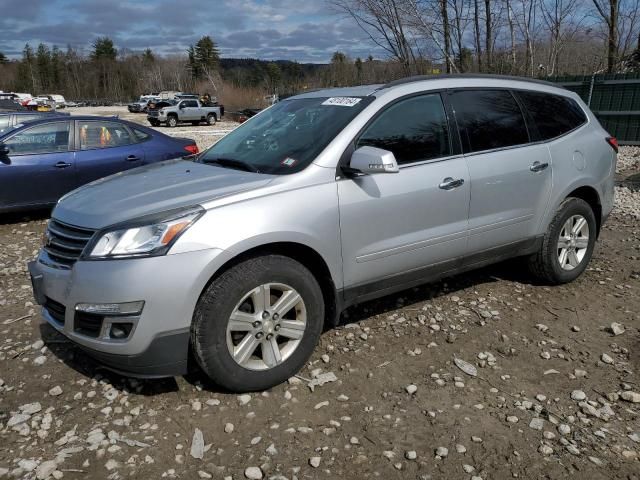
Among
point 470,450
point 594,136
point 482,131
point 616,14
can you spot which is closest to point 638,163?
point 616,14

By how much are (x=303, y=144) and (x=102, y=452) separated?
2107mm

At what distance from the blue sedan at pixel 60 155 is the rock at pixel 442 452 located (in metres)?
6.20

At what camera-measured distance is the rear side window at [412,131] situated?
3496mm

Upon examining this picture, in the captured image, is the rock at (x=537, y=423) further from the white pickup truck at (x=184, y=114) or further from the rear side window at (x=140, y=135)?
the white pickup truck at (x=184, y=114)

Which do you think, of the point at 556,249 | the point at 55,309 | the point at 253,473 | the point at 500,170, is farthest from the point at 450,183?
the point at 55,309

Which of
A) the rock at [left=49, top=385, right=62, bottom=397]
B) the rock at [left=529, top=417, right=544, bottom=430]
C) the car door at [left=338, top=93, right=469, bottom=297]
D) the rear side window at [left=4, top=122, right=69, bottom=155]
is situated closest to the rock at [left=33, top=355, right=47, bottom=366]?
the rock at [left=49, top=385, right=62, bottom=397]

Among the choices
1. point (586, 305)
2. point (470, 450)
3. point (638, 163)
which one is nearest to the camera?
point (470, 450)

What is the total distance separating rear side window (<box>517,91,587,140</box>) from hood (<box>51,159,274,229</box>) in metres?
2.49

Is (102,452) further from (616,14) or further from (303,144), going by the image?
(616,14)

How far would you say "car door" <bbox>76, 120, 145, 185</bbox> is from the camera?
7.31m

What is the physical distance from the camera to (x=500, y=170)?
3.97m

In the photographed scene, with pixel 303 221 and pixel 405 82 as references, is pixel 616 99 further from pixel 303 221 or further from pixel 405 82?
pixel 303 221

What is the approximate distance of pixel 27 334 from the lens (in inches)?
154

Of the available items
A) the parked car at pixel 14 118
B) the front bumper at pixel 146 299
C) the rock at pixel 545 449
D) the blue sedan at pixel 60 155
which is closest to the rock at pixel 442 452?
the rock at pixel 545 449
